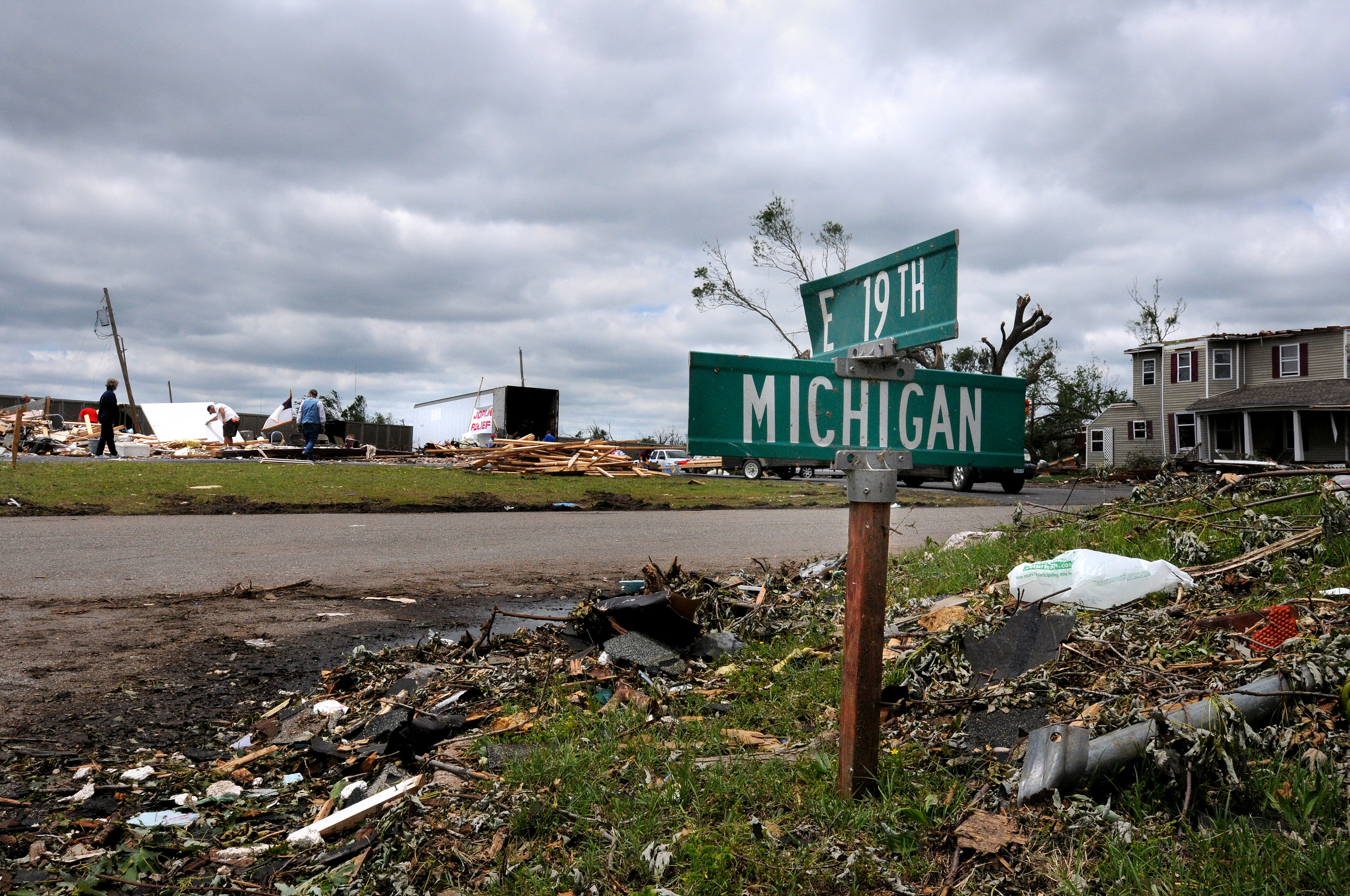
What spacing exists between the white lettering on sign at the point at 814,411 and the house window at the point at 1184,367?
44273 mm

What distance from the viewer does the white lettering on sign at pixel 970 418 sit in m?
2.99

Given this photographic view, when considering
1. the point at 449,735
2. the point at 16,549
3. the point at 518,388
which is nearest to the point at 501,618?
the point at 449,735

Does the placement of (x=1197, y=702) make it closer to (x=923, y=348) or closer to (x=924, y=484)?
(x=923, y=348)

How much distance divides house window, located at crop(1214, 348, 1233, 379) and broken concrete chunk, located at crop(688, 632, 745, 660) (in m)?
42.4

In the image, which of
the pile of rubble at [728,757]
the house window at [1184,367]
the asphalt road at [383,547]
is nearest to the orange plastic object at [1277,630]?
the pile of rubble at [728,757]

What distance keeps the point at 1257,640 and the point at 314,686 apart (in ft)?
14.1

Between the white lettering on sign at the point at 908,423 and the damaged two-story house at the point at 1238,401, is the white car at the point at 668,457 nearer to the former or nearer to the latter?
the damaged two-story house at the point at 1238,401

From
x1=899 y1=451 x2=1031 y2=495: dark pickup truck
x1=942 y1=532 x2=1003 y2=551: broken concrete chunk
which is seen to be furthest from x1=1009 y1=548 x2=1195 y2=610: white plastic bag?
x1=899 y1=451 x2=1031 y2=495: dark pickup truck

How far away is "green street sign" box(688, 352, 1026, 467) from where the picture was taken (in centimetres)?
275

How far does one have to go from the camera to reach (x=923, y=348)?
9.60ft

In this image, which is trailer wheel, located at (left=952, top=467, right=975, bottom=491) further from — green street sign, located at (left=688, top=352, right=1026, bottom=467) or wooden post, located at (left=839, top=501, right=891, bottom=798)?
wooden post, located at (left=839, top=501, right=891, bottom=798)

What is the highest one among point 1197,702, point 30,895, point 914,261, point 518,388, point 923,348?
point 518,388

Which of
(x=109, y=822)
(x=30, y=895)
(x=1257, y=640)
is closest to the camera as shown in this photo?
(x=30, y=895)

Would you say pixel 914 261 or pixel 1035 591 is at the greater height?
pixel 914 261
